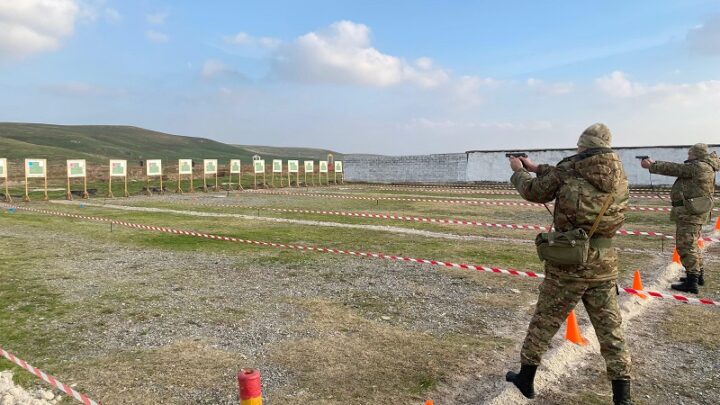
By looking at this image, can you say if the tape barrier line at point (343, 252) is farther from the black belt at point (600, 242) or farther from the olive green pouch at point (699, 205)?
the black belt at point (600, 242)

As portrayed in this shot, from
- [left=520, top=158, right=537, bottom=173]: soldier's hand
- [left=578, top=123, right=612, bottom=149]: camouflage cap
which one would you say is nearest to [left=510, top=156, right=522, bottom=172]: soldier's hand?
[left=520, top=158, right=537, bottom=173]: soldier's hand

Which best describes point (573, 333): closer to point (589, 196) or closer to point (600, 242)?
point (600, 242)

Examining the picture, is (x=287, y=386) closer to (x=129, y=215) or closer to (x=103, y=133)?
(x=129, y=215)

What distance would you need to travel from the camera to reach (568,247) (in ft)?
Answer: 12.9

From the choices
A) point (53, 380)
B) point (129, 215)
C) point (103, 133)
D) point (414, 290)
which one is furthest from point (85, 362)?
point (103, 133)

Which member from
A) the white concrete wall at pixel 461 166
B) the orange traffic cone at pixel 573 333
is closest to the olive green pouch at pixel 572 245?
the orange traffic cone at pixel 573 333

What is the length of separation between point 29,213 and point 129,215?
4.65m

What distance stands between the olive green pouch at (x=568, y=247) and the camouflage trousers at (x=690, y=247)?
15.9 ft

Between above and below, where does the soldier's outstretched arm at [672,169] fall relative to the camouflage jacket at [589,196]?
above

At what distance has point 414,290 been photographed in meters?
7.64

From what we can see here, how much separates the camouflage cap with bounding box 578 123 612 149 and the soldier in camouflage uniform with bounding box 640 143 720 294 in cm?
401

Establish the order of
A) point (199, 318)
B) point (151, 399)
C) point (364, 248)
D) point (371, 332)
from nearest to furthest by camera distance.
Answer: point (151, 399), point (371, 332), point (199, 318), point (364, 248)

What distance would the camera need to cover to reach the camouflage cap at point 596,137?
4.01m

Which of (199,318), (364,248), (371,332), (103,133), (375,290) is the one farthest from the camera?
(103,133)
